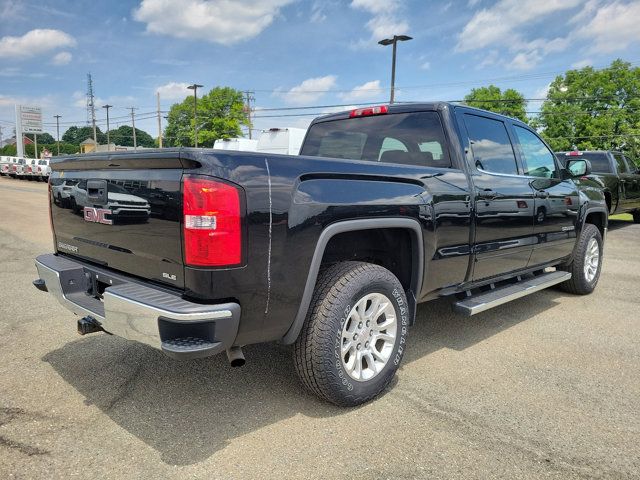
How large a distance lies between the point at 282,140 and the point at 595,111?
1747 inches

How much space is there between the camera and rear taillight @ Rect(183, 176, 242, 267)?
2.23 metres

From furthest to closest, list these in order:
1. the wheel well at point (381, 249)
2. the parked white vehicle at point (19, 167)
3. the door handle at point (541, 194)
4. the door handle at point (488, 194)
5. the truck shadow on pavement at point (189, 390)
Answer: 1. the parked white vehicle at point (19, 167)
2. the door handle at point (541, 194)
3. the door handle at point (488, 194)
4. the wheel well at point (381, 249)
5. the truck shadow on pavement at point (189, 390)

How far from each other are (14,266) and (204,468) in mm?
5734

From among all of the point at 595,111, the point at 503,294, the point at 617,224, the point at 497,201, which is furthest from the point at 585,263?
the point at 595,111

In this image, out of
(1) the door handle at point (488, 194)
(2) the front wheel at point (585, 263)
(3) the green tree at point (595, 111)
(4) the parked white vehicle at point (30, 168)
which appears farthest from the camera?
(3) the green tree at point (595, 111)

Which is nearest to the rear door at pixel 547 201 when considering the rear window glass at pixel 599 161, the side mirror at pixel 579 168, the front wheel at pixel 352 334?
the side mirror at pixel 579 168

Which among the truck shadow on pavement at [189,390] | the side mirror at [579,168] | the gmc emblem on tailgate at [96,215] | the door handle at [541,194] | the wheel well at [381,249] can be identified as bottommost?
the truck shadow on pavement at [189,390]

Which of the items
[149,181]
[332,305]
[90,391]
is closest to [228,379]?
[90,391]

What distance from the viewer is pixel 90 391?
3059 mm

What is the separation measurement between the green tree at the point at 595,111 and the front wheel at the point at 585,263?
47.9 m

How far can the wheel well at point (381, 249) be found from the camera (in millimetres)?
3098

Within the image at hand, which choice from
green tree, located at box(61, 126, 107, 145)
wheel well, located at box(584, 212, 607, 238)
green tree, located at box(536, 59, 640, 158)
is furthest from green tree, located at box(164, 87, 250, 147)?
green tree, located at box(61, 126, 107, 145)

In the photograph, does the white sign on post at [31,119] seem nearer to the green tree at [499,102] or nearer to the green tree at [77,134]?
the green tree at [77,134]

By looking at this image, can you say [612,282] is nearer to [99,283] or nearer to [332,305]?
[332,305]
